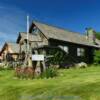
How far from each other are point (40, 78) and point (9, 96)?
703 cm

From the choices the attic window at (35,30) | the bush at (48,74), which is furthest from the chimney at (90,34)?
the bush at (48,74)

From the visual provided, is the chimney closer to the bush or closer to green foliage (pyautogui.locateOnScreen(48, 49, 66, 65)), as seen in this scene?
green foliage (pyautogui.locateOnScreen(48, 49, 66, 65))

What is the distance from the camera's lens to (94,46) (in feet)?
171

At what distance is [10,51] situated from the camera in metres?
49.5

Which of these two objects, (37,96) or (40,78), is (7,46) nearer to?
(40,78)

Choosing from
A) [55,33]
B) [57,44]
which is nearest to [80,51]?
[55,33]

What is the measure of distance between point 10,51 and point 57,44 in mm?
9973

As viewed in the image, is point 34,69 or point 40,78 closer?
point 40,78

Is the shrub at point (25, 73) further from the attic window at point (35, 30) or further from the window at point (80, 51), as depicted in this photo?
the window at point (80, 51)

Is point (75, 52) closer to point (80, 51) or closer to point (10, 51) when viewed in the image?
point (80, 51)

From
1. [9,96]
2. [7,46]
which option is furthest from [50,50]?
[9,96]

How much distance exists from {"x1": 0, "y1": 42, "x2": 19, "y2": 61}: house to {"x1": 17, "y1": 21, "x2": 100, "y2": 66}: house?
5.29 feet

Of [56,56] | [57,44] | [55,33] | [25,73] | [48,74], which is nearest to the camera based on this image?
[48,74]

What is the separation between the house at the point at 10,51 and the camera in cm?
4660
